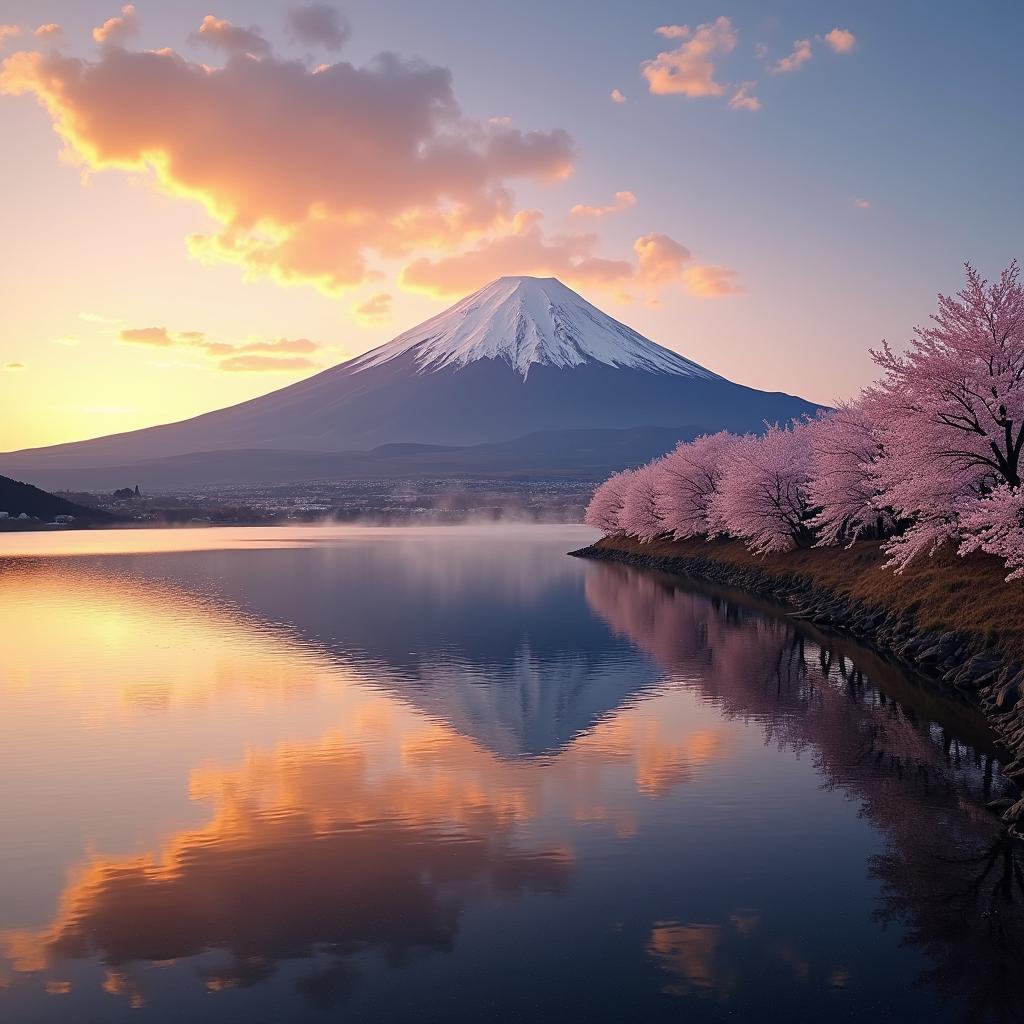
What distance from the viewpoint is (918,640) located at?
34.8 metres

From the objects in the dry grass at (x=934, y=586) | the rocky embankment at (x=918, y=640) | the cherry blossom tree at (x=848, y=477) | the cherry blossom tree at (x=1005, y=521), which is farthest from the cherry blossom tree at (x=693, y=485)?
the cherry blossom tree at (x=1005, y=521)

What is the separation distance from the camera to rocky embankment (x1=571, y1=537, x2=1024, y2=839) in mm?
23453

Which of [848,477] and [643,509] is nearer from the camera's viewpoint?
[848,477]

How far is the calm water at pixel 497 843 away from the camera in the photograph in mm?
11594

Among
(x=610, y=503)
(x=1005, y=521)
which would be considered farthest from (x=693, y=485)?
(x=1005, y=521)

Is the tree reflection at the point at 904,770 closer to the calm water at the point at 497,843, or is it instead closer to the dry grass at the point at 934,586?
the calm water at the point at 497,843

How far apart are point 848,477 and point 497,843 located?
44.6 meters

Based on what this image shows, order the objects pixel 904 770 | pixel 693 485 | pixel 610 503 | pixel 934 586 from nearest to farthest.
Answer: pixel 904 770, pixel 934 586, pixel 693 485, pixel 610 503

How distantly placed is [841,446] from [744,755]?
127 feet

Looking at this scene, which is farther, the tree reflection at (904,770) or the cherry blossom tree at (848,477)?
the cherry blossom tree at (848,477)

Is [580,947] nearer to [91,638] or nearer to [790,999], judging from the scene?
[790,999]

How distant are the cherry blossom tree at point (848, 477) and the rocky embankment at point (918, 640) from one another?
3.64 metres

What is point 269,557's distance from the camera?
10444 centimetres

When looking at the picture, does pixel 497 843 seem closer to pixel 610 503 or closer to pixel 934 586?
pixel 934 586
